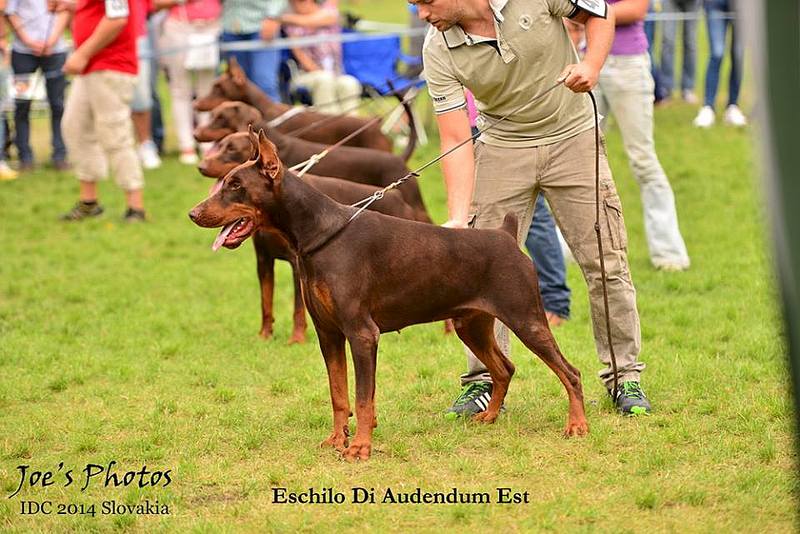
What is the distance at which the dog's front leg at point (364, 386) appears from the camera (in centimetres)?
480

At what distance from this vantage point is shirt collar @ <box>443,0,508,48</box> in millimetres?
4820

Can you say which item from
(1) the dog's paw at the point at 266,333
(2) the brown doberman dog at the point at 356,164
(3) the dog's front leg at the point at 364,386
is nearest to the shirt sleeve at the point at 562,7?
(3) the dog's front leg at the point at 364,386

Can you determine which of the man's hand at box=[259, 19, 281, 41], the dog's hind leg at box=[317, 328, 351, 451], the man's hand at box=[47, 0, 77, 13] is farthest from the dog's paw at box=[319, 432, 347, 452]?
the man's hand at box=[259, 19, 281, 41]

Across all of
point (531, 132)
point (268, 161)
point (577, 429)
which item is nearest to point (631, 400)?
point (577, 429)

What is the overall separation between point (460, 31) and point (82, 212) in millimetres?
6890

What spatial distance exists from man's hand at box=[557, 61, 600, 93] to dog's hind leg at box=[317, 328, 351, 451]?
143cm

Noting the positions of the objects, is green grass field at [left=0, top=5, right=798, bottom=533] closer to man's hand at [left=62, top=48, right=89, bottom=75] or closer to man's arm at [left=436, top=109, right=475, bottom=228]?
man's arm at [left=436, top=109, right=475, bottom=228]

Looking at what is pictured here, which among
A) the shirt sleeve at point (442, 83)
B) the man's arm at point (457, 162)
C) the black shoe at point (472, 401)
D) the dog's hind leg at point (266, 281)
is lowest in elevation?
the dog's hind leg at point (266, 281)

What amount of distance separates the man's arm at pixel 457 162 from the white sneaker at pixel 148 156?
853 centimetres

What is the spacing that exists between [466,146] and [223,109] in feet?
10.8

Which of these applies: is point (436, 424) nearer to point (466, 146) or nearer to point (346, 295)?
point (346, 295)

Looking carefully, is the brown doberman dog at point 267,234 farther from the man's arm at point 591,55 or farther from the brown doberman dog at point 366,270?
the man's arm at point 591,55

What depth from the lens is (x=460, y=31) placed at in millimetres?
4945

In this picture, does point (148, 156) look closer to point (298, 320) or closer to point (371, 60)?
point (371, 60)
